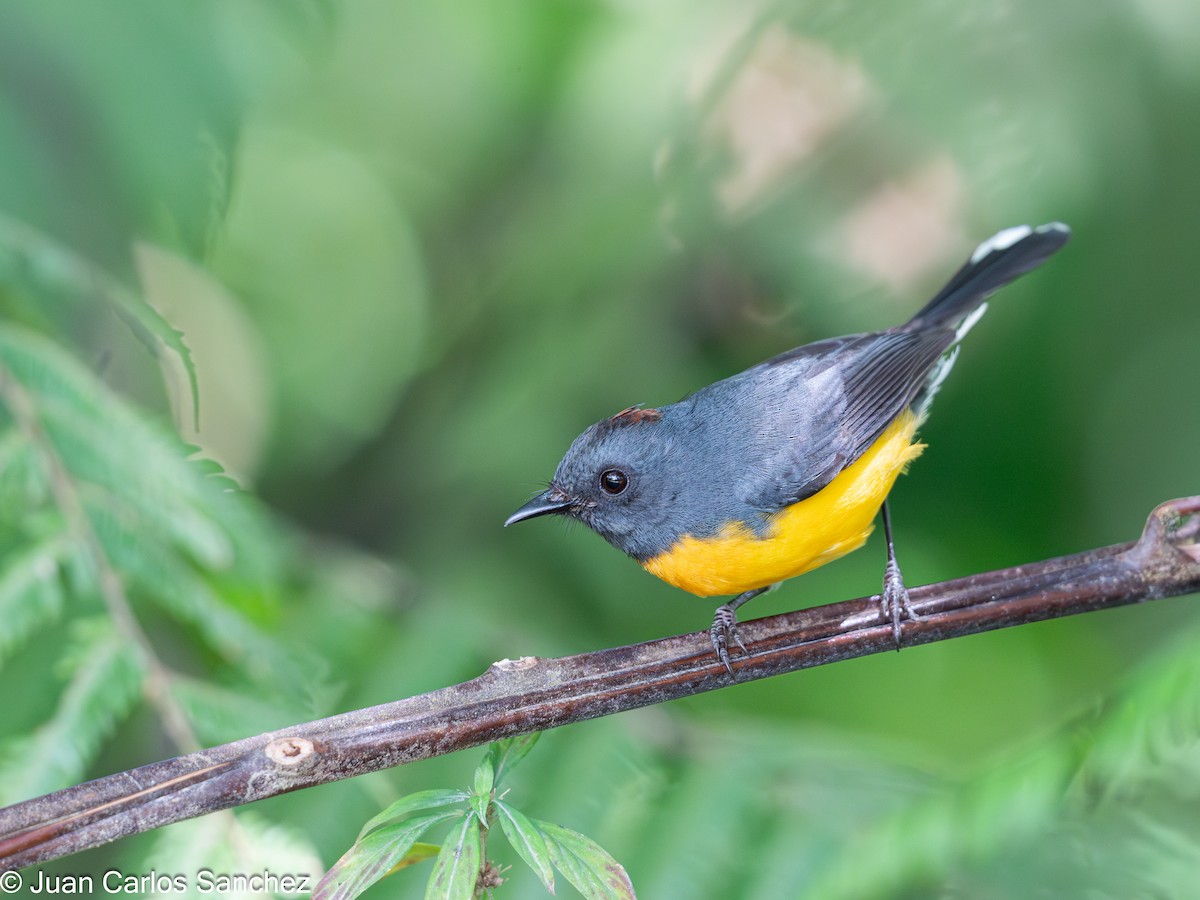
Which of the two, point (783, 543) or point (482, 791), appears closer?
point (482, 791)

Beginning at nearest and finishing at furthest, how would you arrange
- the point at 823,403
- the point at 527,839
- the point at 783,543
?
the point at 527,839 → the point at 783,543 → the point at 823,403

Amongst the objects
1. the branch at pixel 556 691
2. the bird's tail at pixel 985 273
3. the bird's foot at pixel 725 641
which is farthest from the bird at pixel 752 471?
the branch at pixel 556 691

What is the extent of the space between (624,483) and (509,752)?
1.33 metres

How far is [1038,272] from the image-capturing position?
399 centimetres

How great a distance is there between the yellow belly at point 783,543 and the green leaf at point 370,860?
1.39 m

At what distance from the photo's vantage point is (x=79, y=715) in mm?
2488

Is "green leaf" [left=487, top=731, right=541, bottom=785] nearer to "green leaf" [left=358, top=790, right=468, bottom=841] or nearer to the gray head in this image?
"green leaf" [left=358, top=790, right=468, bottom=841]

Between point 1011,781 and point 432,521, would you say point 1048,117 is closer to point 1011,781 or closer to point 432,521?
point 1011,781

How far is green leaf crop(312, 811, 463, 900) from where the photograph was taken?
4.75 feet

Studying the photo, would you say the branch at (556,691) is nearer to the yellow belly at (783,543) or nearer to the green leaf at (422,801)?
the green leaf at (422,801)

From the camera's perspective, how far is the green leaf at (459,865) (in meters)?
1.44

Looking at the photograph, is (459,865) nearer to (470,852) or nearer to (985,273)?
(470,852)

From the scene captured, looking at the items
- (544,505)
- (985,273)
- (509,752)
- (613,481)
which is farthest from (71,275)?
(985,273)

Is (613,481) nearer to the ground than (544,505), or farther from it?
farther from it
